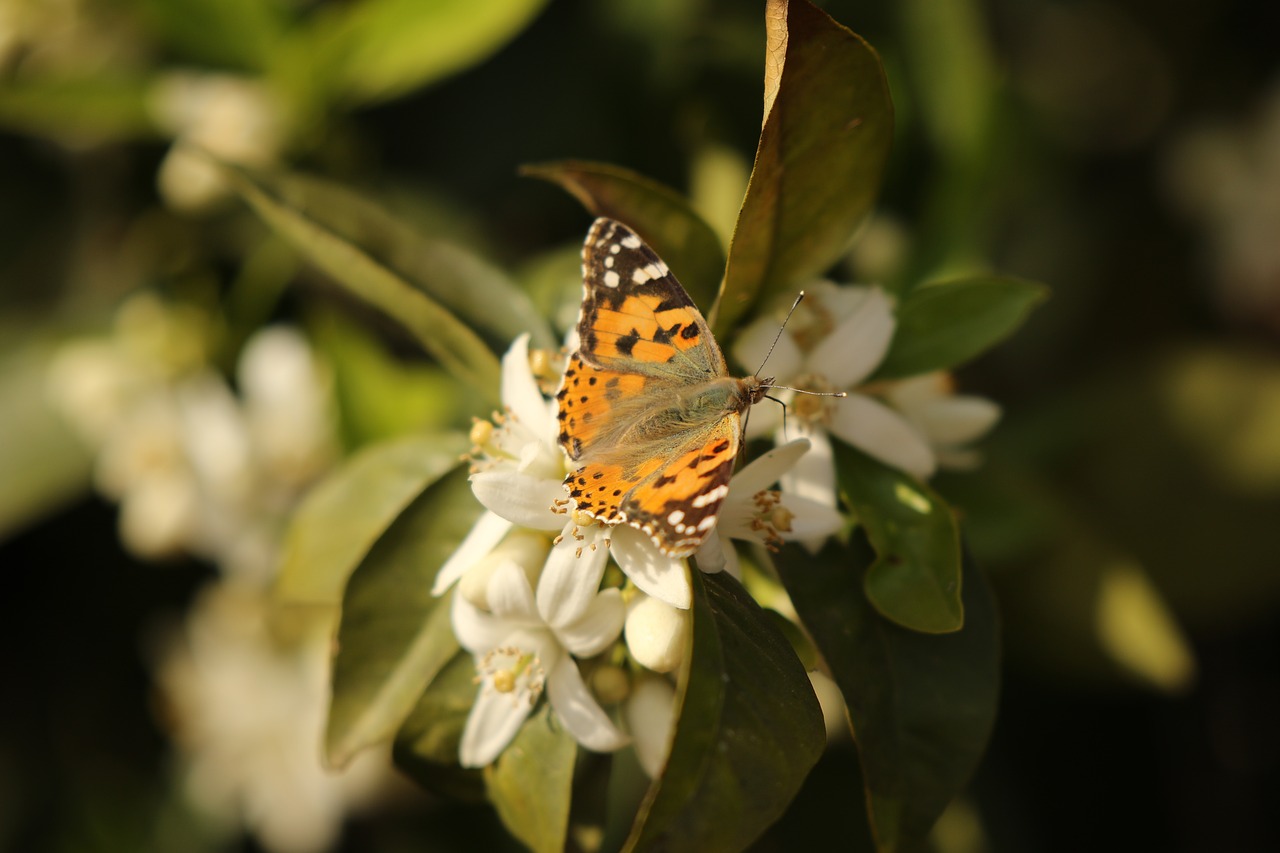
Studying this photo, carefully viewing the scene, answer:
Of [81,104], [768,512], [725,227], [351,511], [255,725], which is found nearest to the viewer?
[768,512]

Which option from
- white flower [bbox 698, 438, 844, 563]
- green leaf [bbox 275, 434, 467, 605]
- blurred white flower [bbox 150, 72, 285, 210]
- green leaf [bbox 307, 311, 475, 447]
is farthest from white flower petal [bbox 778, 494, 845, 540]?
blurred white flower [bbox 150, 72, 285, 210]

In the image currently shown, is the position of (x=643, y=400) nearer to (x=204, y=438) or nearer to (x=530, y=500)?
(x=530, y=500)

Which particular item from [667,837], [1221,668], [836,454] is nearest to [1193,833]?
[1221,668]

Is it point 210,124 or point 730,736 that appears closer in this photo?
point 730,736

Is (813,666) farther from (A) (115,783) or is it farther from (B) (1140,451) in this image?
(A) (115,783)

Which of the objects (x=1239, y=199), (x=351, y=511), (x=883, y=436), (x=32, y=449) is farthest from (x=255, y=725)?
(x=1239, y=199)

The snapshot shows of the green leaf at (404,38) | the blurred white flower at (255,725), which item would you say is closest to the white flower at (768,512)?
the green leaf at (404,38)
